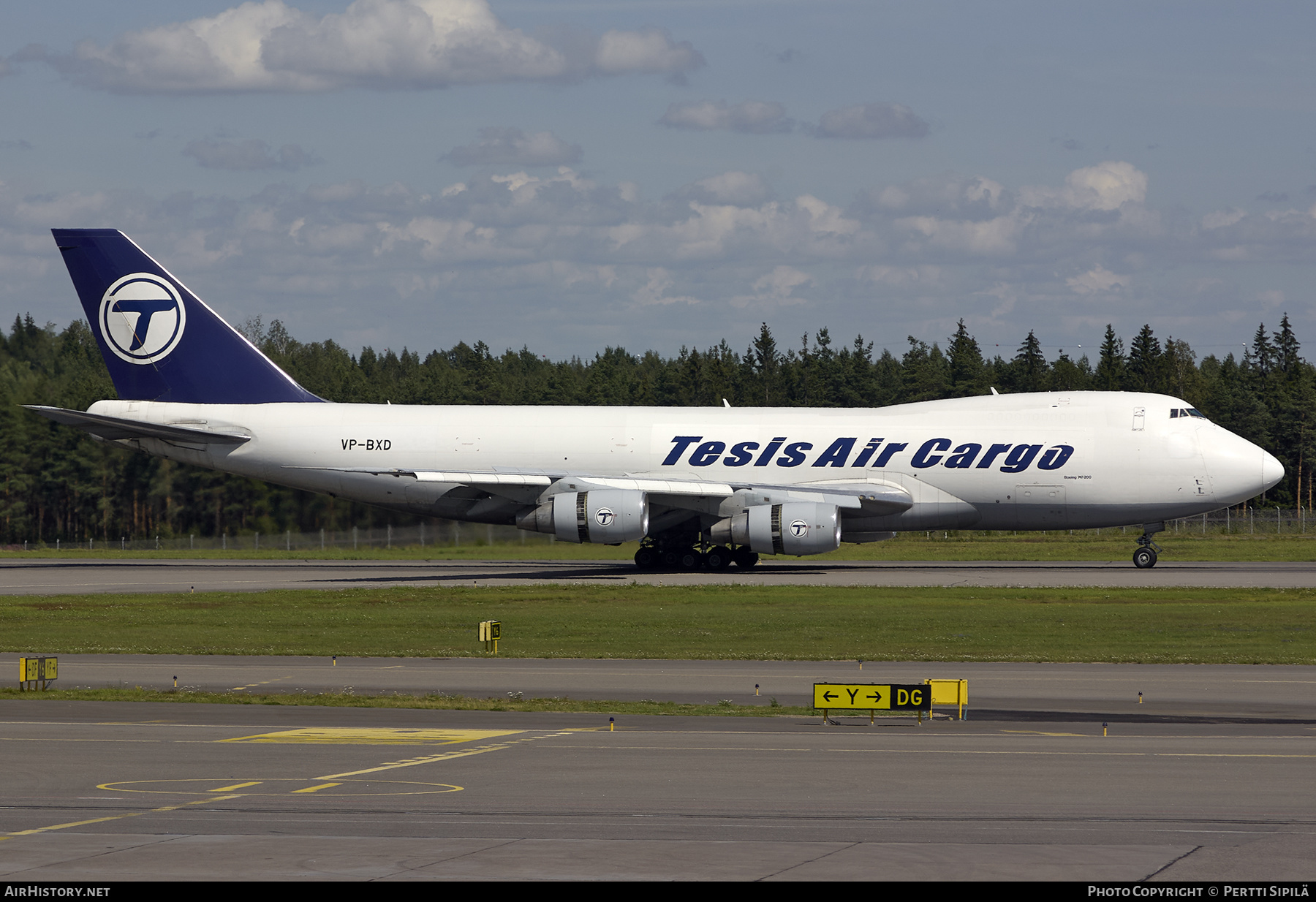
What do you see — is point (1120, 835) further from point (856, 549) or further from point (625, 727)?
point (856, 549)

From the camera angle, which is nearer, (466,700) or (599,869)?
(599,869)

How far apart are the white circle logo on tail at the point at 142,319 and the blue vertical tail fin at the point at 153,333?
3 centimetres

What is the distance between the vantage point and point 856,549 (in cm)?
6875

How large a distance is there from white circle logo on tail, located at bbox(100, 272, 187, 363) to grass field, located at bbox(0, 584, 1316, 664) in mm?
14725

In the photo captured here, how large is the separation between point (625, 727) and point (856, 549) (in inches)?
1987

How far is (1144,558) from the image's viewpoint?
165 feet

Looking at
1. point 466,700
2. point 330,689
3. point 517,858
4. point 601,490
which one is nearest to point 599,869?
point 517,858

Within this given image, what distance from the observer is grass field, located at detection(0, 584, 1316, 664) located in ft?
94.8

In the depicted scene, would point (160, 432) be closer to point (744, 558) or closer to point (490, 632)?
point (744, 558)

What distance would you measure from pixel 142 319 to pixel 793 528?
83.3 feet

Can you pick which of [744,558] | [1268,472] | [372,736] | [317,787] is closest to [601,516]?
[744,558]

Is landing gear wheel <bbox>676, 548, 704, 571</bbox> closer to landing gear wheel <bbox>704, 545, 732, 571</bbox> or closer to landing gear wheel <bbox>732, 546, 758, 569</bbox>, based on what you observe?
landing gear wheel <bbox>704, 545, 732, 571</bbox>

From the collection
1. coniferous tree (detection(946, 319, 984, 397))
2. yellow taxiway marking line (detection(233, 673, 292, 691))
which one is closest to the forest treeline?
coniferous tree (detection(946, 319, 984, 397))

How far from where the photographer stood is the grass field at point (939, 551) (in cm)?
6122
